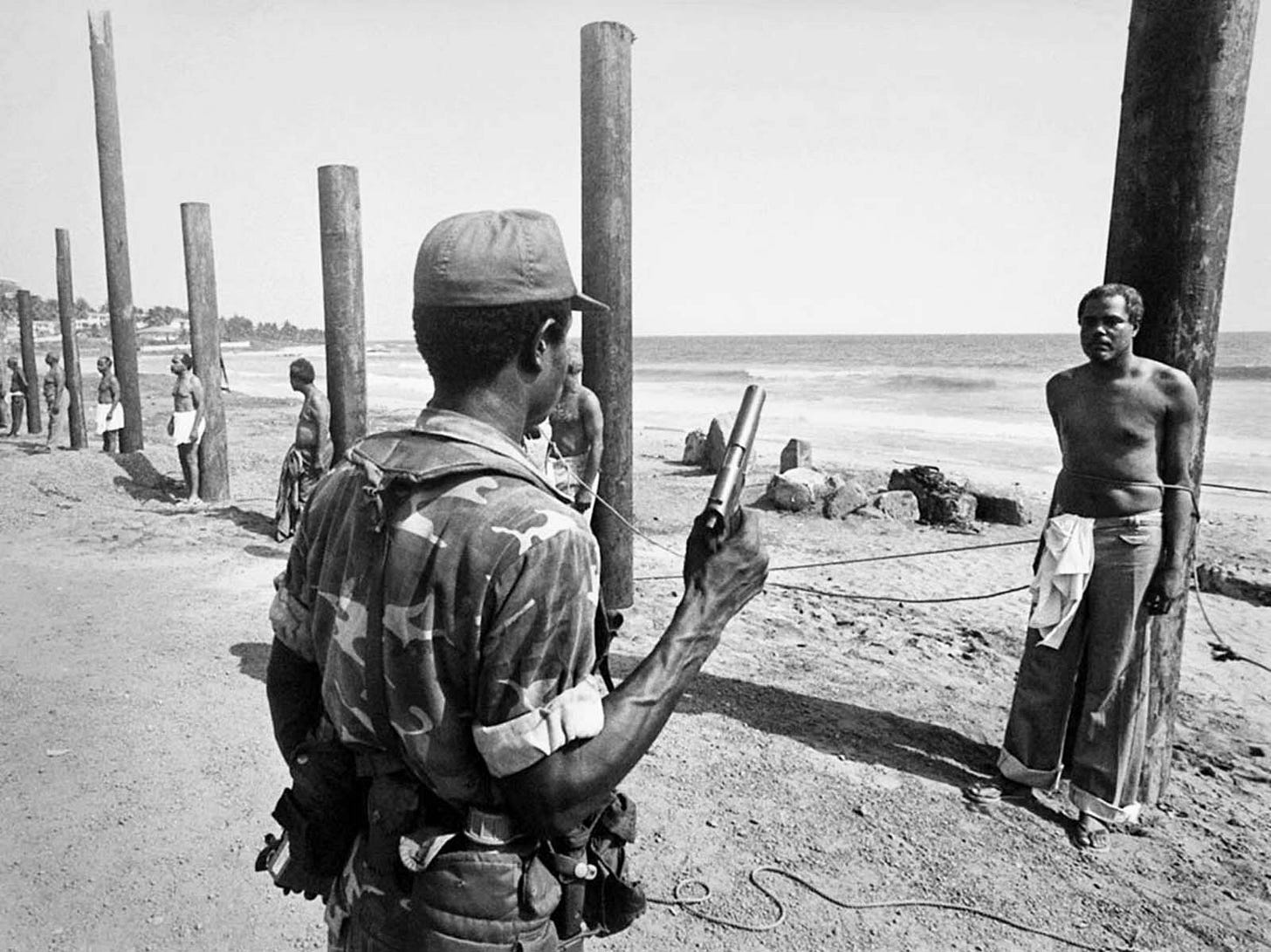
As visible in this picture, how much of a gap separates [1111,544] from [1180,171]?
1.62 m

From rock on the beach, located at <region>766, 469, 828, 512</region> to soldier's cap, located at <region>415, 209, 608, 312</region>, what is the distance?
32.0 ft

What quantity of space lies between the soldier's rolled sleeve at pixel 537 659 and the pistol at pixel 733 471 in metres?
0.28

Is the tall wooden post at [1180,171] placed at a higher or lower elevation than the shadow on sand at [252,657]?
higher

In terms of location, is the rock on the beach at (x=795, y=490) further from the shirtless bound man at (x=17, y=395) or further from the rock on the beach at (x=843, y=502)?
the shirtless bound man at (x=17, y=395)

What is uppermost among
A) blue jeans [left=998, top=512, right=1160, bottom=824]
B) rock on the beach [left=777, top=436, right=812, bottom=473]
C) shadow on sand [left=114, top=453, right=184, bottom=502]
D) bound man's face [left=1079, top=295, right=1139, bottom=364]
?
bound man's face [left=1079, top=295, right=1139, bottom=364]

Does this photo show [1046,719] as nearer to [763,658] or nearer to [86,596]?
[763,658]

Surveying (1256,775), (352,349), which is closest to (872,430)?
(352,349)

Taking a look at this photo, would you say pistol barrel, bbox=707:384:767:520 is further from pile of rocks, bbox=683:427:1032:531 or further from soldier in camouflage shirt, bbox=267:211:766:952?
pile of rocks, bbox=683:427:1032:531

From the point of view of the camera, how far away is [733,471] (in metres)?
1.77

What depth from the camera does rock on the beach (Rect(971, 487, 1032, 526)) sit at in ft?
35.2

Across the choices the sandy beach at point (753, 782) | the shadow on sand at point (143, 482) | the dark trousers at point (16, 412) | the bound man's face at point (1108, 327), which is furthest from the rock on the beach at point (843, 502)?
the dark trousers at point (16, 412)

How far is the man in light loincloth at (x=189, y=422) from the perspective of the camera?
1101 centimetres

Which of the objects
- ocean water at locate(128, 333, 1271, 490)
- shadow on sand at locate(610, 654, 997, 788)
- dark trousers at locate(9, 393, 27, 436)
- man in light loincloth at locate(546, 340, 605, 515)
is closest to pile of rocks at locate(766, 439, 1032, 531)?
ocean water at locate(128, 333, 1271, 490)

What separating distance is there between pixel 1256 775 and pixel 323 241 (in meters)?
7.62
